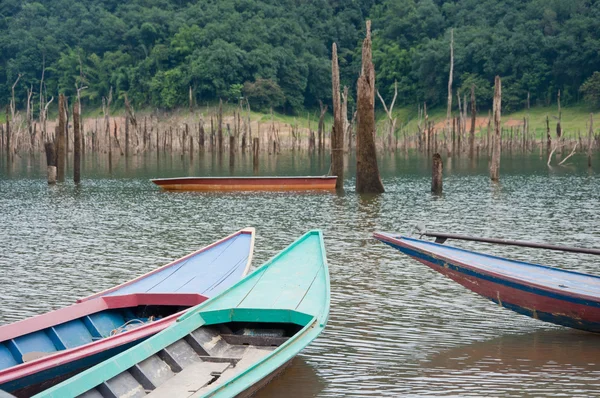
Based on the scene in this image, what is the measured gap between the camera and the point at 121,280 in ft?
43.9

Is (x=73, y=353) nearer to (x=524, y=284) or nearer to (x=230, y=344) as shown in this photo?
(x=230, y=344)

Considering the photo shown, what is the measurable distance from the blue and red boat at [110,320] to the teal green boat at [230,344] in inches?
14.6

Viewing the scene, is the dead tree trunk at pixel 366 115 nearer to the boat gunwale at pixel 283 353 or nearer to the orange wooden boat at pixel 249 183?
the orange wooden boat at pixel 249 183

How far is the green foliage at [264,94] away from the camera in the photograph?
82688mm

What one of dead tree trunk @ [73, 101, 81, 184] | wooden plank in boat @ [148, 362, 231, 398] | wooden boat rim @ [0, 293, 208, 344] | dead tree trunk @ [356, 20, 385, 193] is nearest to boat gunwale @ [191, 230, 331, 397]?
wooden plank in boat @ [148, 362, 231, 398]

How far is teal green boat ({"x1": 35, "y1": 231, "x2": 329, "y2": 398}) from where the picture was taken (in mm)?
6707

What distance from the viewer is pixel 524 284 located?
916 centimetres

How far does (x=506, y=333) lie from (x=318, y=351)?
2.34m

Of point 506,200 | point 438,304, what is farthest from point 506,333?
point 506,200

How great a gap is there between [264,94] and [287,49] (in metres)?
10.7

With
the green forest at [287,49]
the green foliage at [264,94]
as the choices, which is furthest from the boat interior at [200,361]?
the green foliage at [264,94]

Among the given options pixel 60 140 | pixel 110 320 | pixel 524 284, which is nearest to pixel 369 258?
pixel 524 284

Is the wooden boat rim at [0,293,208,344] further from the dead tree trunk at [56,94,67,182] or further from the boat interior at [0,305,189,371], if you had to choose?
the dead tree trunk at [56,94,67,182]

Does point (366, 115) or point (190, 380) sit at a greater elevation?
point (366, 115)
